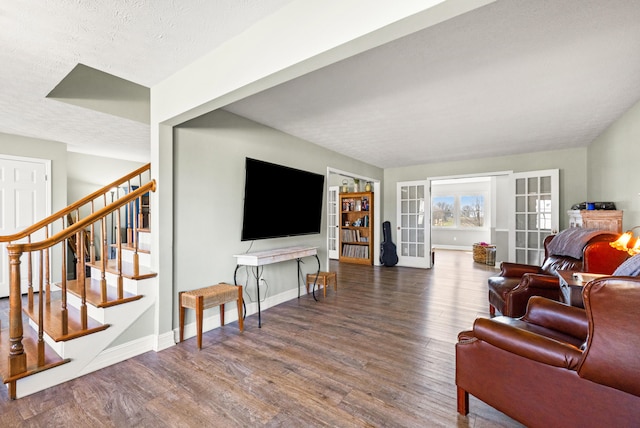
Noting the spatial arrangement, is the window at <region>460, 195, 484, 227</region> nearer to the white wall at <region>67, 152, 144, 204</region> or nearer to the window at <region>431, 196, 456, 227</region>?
the window at <region>431, 196, 456, 227</region>

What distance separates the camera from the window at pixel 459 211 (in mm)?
9461

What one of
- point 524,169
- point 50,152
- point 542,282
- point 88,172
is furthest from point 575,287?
point 88,172

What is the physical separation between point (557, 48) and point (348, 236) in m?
5.77

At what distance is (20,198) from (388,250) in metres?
6.60

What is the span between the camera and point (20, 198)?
4.02 meters

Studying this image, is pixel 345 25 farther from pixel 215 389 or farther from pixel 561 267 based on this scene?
pixel 561 267

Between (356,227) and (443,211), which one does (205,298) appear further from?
(443,211)

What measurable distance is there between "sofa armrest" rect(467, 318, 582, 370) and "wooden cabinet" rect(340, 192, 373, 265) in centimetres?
543

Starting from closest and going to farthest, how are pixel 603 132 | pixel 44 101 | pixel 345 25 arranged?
pixel 345 25 → pixel 44 101 → pixel 603 132

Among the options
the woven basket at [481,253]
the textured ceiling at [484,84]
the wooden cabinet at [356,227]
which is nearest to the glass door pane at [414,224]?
the wooden cabinet at [356,227]

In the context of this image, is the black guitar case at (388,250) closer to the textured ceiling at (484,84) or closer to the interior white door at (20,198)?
the textured ceiling at (484,84)

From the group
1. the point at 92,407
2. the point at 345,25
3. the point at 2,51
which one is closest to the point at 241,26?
the point at 345,25

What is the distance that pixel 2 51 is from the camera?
6.42 feet

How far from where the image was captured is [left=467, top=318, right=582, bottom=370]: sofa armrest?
1.27m
